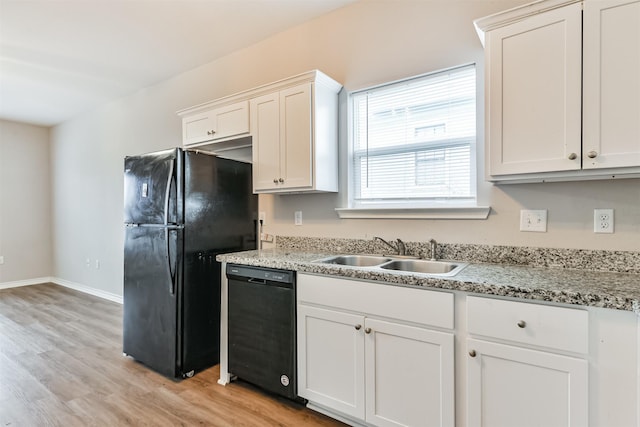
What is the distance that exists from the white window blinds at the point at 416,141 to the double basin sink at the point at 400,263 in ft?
1.34

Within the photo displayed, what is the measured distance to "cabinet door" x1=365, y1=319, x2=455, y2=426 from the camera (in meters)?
1.53

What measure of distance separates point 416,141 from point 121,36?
2673mm

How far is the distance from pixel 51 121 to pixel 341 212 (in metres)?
5.73

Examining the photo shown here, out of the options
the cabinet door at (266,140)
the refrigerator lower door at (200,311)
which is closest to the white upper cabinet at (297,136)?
the cabinet door at (266,140)

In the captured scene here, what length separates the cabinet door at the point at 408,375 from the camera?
1.53m

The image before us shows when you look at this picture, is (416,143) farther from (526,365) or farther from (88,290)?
(88,290)

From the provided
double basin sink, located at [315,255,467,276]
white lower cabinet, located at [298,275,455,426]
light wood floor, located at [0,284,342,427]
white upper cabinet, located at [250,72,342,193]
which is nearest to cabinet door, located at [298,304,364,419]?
white lower cabinet, located at [298,275,455,426]

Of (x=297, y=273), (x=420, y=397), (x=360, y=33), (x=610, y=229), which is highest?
(x=360, y=33)

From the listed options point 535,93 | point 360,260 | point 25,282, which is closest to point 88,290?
point 25,282

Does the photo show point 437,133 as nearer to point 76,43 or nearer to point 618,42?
point 618,42

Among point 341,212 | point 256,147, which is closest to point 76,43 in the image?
point 256,147

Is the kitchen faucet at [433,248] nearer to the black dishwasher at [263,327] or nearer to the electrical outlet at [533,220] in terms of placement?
the electrical outlet at [533,220]

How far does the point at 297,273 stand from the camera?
200 centimetres

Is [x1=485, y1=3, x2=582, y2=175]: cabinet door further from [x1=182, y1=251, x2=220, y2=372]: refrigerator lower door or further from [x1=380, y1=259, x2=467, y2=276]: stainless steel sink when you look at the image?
[x1=182, y1=251, x2=220, y2=372]: refrigerator lower door
